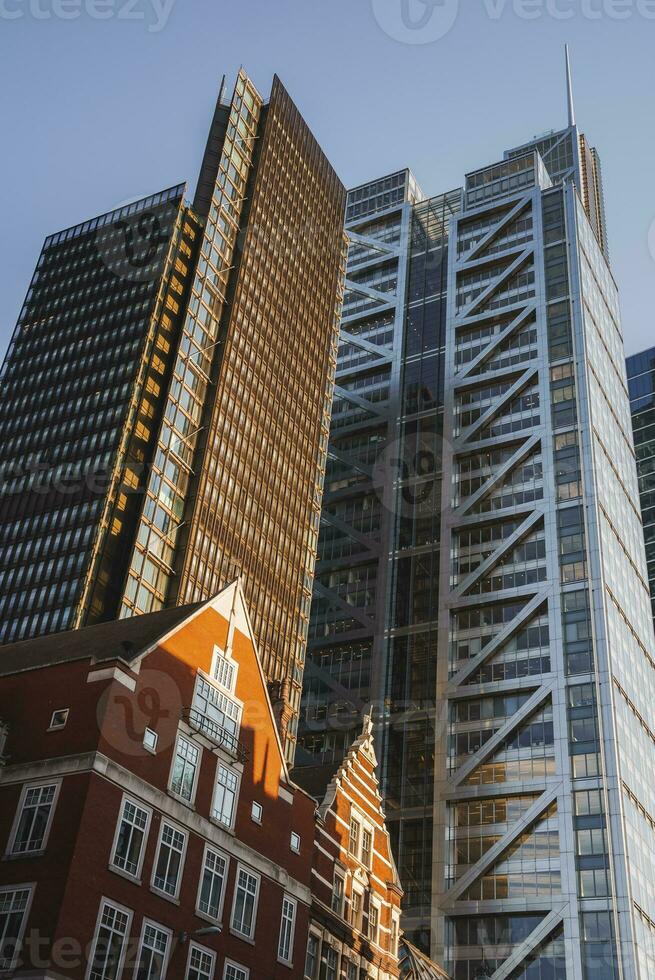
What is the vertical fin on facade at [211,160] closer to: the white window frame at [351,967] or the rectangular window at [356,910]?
the rectangular window at [356,910]

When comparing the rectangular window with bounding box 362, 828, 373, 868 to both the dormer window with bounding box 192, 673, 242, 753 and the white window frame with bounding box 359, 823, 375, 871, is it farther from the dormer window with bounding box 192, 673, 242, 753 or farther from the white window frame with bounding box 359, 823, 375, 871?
the dormer window with bounding box 192, 673, 242, 753

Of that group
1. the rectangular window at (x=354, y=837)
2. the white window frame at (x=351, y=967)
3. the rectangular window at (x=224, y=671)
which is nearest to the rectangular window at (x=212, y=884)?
the rectangular window at (x=224, y=671)

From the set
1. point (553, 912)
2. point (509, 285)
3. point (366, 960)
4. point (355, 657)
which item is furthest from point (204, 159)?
point (366, 960)

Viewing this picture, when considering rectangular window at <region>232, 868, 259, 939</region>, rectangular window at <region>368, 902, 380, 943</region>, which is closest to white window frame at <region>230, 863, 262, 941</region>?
rectangular window at <region>232, 868, 259, 939</region>

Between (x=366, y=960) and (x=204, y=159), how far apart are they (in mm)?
107403

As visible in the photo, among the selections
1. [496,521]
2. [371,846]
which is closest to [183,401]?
[496,521]

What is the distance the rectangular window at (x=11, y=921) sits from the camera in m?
38.4

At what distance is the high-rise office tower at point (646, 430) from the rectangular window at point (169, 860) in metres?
143

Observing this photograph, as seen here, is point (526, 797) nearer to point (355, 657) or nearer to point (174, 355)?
point (355, 657)

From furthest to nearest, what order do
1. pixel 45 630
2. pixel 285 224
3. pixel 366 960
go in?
pixel 285 224 → pixel 45 630 → pixel 366 960

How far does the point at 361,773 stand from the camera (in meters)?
63.9

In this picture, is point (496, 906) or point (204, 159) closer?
point (496, 906)

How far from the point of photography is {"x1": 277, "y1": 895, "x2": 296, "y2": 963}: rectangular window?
50.0 meters

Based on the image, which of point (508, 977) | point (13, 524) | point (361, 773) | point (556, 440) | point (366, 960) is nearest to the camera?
point (366, 960)
